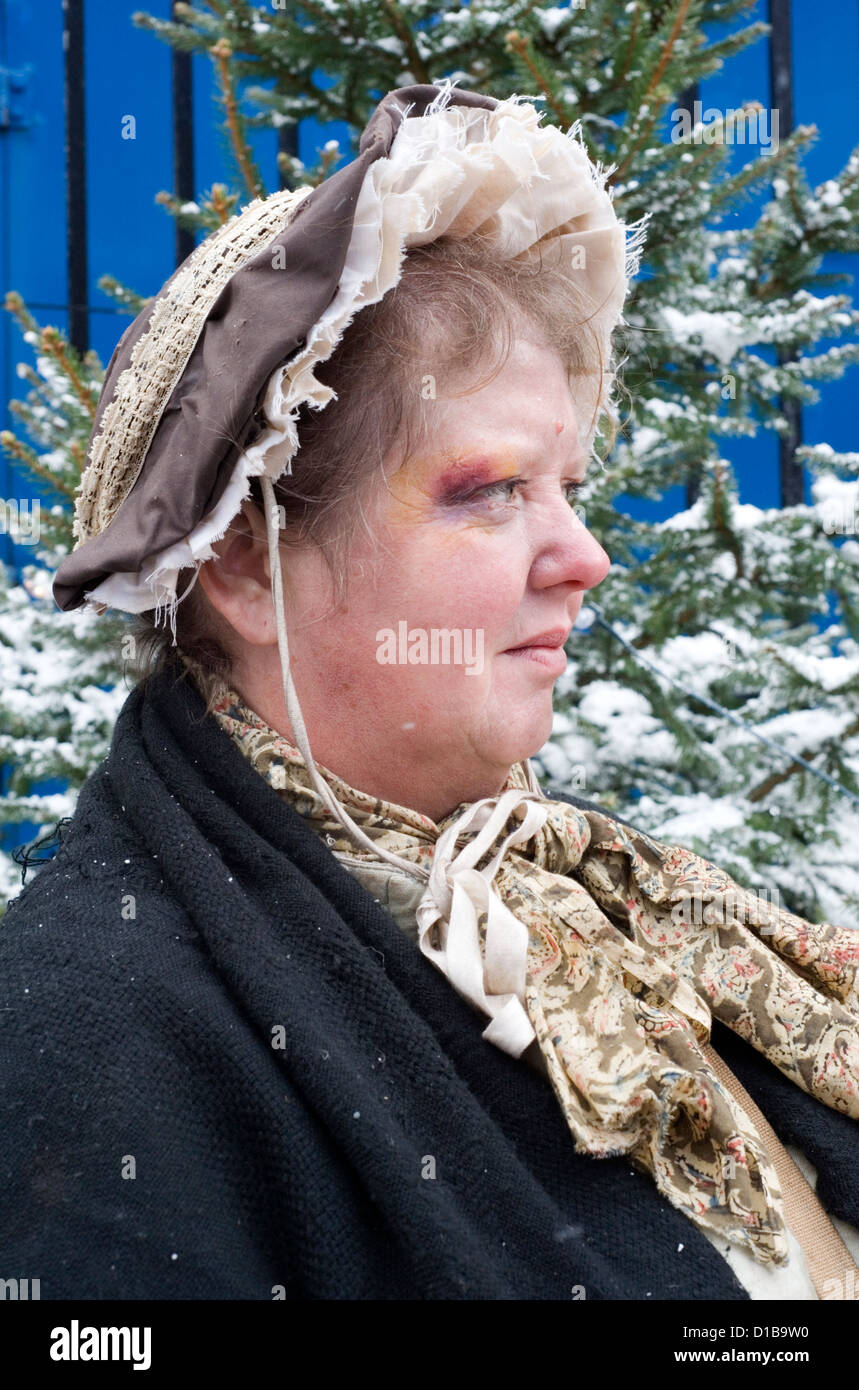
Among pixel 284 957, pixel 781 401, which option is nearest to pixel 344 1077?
pixel 284 957

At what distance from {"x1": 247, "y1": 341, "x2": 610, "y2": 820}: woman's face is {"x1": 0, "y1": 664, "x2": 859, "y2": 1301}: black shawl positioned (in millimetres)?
174

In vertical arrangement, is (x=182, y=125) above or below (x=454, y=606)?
above

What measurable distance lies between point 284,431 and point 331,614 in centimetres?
24

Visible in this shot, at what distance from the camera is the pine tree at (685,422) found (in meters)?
3.06

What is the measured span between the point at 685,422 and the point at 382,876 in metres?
2.24

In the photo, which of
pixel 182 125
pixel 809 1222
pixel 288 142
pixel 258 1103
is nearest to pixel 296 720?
pixel 258 1103

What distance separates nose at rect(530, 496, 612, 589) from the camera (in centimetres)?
149

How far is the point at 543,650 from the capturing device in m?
1.50

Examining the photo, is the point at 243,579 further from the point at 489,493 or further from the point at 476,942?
the point at 476,942

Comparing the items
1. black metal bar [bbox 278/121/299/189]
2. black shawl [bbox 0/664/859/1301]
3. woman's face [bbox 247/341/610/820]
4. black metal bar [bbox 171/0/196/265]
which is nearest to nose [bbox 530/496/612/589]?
woman's face [bbox 247/341/610/820]

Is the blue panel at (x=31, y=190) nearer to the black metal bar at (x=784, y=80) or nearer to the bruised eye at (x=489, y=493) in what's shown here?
the black metal bar at (x=784, y=80)

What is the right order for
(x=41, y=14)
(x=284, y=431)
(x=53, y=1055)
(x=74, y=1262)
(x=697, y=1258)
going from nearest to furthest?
(x=74, y=1262) → (x=53, y=1055) → (x=697, y=1258) → (x=284, y=431) → (x=41, y=14)
